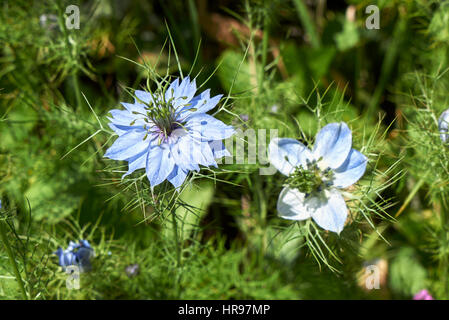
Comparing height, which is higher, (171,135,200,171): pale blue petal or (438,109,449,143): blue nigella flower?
(438,109,449,143): blue nigella flower

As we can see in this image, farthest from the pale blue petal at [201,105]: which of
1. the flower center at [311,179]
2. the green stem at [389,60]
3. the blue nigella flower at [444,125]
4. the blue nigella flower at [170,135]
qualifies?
the green stem at [389,60]

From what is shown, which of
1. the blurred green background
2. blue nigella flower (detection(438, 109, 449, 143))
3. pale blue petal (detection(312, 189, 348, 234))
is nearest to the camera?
pale blue petal (detection(312, 189, 348, 234))

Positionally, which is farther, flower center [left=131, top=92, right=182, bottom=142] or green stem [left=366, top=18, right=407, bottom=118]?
green stem [left=366, top=18, right=407, bottom=118]

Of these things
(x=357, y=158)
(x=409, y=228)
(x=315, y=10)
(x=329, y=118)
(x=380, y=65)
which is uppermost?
(x=315, y=10)

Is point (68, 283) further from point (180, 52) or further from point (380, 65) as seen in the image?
point (380, 65)

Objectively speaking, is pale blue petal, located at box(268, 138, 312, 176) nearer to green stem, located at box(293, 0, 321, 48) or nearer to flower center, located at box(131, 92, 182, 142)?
flower center, located at box(131, 92, 182, 142)

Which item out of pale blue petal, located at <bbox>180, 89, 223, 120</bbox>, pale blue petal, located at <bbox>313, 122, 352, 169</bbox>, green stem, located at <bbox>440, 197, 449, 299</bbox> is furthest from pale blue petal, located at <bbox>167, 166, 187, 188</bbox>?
green stem, located at <bbox>440, 197, 449, 299</bbox>
